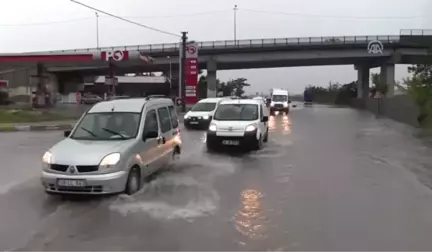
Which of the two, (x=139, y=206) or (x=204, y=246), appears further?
(x=139, y=206)

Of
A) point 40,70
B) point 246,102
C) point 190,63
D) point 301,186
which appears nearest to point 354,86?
point 190,63

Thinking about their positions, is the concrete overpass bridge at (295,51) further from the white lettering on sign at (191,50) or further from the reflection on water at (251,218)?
the reflection on water at (251,218)

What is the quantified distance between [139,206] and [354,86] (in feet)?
307

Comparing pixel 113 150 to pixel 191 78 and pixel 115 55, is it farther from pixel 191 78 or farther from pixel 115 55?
pixel 191 78

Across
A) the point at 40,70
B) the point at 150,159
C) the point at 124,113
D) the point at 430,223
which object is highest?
the point at 40,70

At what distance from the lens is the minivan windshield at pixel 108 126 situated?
888 cm

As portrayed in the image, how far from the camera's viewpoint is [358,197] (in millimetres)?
8359

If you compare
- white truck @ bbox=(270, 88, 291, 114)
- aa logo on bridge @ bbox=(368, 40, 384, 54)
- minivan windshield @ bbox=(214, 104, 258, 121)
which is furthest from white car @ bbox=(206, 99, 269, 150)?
aa logo on bridge @ bbox=(368, 40, 384, 54)

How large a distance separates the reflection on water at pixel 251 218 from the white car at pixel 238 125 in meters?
5.64

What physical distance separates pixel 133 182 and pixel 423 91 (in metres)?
21.3

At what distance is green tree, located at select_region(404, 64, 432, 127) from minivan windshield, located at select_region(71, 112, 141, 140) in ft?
61.7

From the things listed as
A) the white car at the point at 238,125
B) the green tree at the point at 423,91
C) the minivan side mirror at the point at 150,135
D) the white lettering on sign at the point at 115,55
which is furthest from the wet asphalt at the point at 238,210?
the white lettering on sign at the point at 115,55

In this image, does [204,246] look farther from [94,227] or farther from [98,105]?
[98,105]

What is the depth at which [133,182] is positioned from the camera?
27.5 feet
